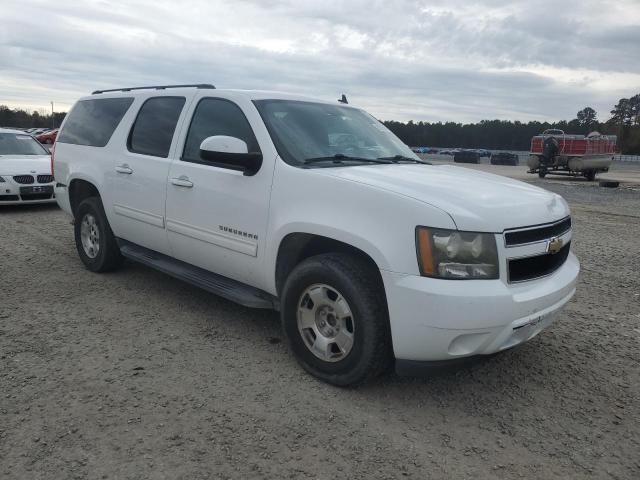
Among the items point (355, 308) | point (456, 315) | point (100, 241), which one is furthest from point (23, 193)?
point (456, 315)

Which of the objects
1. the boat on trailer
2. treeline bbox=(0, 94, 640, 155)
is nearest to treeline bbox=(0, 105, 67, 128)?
treeline bbox=(0, 94, 640, 155)

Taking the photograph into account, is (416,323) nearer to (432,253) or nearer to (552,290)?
(432,253)

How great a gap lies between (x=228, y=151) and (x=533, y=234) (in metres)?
1.97

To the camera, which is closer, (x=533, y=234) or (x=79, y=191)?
(x=533, y=234)

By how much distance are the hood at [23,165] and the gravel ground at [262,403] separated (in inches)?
226

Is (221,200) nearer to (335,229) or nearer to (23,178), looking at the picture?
(335,229)

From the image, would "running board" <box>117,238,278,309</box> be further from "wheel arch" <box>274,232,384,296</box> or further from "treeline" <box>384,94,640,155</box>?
"treeline" <box>384,94,640,155</box>

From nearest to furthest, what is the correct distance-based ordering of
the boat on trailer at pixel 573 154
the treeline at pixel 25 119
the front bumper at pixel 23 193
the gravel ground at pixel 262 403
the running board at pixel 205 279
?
1. the gravel ground at pixel 262 403
2. the running board at pixel 205 279
3. the front bumper at pixel 23 193
4. the boat on trailer at pixel 573 154
5. the treeline at pixel 25 119

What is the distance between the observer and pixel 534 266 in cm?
312

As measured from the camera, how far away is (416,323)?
112 inches

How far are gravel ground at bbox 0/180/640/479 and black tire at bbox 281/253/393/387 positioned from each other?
0.48 ft

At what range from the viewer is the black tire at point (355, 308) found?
10.0 ft

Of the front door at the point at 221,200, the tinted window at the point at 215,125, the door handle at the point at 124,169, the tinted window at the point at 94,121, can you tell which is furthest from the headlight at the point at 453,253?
the tinted window at the point at 94,121

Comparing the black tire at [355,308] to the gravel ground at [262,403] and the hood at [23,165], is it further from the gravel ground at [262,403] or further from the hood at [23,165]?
the hood at [23,165]
